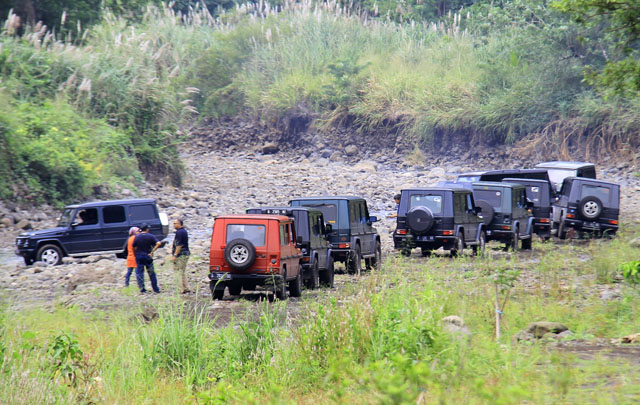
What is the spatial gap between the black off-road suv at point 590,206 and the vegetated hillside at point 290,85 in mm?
7995

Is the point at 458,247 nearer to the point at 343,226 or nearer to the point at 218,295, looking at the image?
the point at 343,226

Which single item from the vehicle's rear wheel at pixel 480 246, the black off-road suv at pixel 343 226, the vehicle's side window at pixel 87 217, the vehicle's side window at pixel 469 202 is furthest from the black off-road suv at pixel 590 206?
the vehicle's side window at pixel 87 217

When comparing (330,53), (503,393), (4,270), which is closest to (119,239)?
(4,270)

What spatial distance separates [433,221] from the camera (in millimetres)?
20562

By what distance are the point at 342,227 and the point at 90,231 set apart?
6.76 m

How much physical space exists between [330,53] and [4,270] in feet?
101

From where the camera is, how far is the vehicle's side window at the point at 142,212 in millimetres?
22047

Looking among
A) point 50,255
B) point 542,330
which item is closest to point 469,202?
point 50,255

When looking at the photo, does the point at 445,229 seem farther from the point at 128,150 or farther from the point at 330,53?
the point at 330,53

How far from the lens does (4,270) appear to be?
63.4 ft

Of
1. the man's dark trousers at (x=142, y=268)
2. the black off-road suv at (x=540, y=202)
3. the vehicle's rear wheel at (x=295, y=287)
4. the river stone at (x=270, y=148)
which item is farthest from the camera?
the river stone at (x=270, y=148)

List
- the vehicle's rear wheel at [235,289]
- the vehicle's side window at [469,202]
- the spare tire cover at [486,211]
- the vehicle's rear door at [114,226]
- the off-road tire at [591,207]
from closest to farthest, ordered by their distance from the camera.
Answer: the vehicle's rear wheel at [235,289] → the vehicle's rear door at [114,226] → the vehicle's side window at [469,202] → the spare tire cover at [486,211] → the off-road tire at [591,207]

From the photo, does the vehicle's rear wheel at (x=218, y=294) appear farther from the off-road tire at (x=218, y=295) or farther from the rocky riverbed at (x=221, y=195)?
the rocky riverbed at (x=221, y=195)

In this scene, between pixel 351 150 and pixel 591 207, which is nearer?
pixel 591 207
